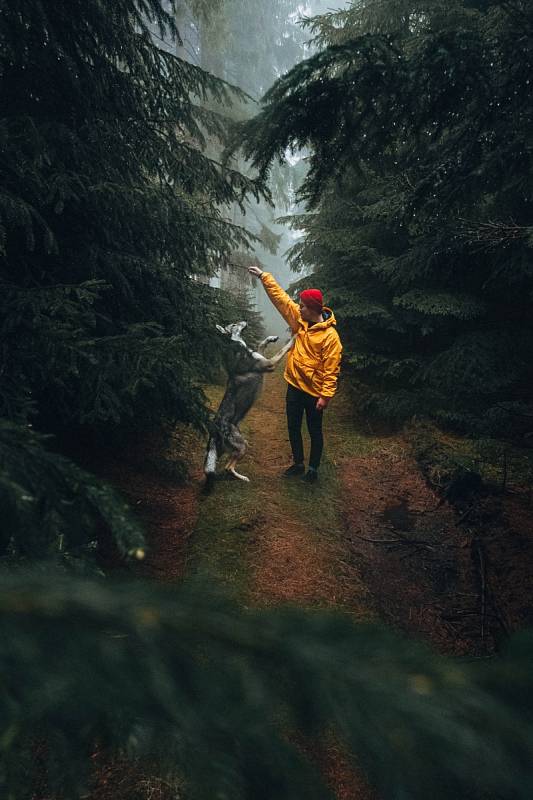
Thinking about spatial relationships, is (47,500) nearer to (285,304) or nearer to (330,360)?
(330,360)

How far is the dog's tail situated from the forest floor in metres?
0.12

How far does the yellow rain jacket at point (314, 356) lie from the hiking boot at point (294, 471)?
4.26 ft

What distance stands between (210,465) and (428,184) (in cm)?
399

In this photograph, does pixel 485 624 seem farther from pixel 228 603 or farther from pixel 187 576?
pixel 228 603

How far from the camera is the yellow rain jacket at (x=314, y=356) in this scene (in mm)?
5484

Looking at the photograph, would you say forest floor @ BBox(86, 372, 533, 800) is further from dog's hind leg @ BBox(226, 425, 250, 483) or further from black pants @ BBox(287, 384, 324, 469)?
black pants @ BBox(287, 384, 324, 469)

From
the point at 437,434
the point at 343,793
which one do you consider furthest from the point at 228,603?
the point at 437,434

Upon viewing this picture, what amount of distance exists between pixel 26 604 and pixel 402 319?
8224mm

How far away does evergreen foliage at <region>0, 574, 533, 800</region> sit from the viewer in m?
0.45

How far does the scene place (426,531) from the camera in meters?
5.23

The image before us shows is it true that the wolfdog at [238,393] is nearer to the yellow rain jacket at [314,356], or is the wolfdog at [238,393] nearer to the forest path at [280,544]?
the yellow rain jacket at [314,356]

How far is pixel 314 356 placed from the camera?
18.2 ft

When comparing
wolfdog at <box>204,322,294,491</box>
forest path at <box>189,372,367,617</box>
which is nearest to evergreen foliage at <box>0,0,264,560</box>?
wolfdog at <box>204,322,294,491</box>

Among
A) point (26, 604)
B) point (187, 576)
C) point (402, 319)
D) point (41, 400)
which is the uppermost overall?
point (402, 319)
